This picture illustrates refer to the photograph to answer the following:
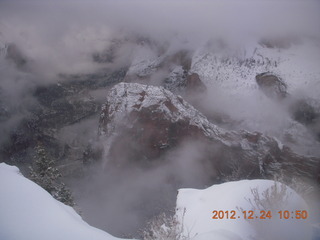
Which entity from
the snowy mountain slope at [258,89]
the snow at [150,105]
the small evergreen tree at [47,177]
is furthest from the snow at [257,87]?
the small evergreen tree at [47,177]

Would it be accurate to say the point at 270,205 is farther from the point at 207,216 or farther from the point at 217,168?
the point at 217,168

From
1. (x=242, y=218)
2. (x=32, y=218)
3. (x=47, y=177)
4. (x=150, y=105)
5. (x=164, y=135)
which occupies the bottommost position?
(x=32, y=218)

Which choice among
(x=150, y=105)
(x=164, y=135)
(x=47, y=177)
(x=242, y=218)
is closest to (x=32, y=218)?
→ (x=242, y=218)

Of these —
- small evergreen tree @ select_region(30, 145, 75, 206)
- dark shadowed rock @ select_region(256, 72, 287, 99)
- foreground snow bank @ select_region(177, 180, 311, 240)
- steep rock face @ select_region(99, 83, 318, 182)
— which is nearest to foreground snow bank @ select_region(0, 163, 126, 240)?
foreground snow bank @ select_region(177, 180, 311, 240)

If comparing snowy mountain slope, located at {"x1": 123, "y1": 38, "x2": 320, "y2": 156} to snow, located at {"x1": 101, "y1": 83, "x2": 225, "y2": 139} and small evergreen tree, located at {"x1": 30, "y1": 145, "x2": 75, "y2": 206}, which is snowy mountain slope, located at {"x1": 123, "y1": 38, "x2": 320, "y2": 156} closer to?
snow, located at {"x1": 101, "y1": 83, "x2": 225, "y2": 139}

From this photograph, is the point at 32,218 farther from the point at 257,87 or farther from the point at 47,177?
the point at 257,87

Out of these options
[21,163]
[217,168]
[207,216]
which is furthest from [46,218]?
[21,163]
